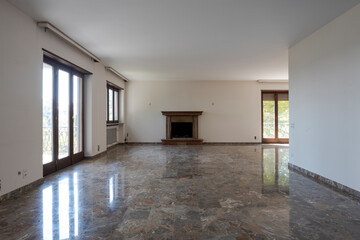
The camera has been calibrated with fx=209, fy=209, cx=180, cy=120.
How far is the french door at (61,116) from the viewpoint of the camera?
4.09m

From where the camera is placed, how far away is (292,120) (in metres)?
4.76

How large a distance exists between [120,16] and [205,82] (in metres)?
6.10

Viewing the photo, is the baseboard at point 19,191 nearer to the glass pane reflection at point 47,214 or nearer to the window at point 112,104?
the glass pane reflection at point 47,214

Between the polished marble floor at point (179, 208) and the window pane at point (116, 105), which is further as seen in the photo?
the window pane at point (116, 105)

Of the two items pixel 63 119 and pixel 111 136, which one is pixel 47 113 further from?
pixel 111 136

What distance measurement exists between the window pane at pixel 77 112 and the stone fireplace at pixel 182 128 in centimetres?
374

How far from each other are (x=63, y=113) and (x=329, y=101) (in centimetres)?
532

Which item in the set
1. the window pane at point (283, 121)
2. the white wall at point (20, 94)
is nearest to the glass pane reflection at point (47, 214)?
the white wall at point (20, 94)

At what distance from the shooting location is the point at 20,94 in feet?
10.4

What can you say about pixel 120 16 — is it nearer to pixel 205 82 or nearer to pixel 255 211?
pixel 255 211

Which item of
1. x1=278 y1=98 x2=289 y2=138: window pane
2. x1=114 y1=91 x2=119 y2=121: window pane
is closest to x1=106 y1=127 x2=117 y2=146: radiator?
x1=114 y1=91 x2=119 y2=121: window pane

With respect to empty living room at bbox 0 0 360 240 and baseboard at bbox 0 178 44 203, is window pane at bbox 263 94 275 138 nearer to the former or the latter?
empty living room at bbox 0 0 360 240

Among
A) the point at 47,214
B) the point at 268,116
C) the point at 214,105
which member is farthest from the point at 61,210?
the point at 268,116

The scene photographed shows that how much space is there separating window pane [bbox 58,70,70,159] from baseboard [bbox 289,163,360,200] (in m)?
5.13
